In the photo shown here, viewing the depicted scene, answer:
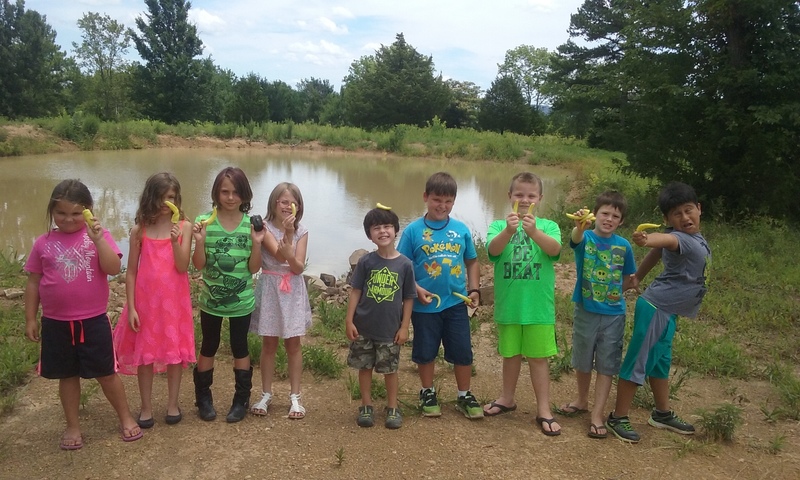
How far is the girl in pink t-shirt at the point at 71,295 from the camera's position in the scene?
3.12 metres

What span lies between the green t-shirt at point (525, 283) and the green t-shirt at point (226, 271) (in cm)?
147

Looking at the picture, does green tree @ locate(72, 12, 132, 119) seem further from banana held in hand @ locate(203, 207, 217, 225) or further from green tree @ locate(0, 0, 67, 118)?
banana held in hand @ locate(203, 207, 217, 225)

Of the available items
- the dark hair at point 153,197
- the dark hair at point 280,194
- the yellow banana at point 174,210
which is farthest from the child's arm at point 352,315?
the dark hair at point 153,197

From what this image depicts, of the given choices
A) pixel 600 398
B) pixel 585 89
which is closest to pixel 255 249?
pixel 600 398

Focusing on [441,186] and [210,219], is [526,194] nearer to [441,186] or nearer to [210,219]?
[441,186]

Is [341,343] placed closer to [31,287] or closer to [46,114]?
[31,287]

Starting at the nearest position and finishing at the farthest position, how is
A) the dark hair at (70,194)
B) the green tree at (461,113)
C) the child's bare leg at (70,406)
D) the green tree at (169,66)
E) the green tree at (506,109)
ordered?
the dark hair at (70,194) → the child's bare leg at (70,406) → the green tree at (169,66) → the green tree at (506,109) → the green tree at (461,113)

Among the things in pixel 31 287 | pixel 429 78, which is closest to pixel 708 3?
pixel 31 287

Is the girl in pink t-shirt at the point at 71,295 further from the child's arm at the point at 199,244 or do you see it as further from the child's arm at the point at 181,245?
the child's arm at the point at 199,244

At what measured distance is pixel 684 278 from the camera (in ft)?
11.8

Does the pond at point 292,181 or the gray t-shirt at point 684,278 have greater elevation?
the gray t-shirt at point 684,278

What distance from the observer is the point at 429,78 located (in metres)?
44.2

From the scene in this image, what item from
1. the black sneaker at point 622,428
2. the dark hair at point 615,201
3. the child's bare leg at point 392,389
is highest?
the dark hair at point 615,201

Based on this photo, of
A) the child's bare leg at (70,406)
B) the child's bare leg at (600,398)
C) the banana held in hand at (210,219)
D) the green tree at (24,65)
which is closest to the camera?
the child's bare leg at (70,406)
